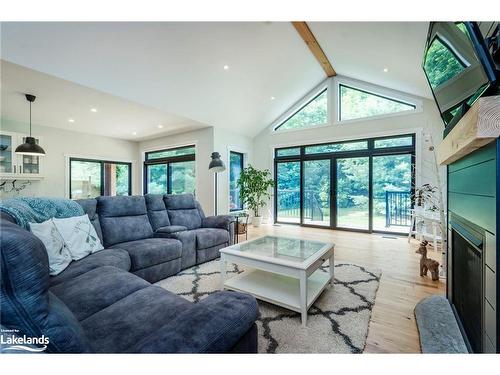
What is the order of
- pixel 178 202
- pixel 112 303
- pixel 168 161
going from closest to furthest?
pixel 112 303 → pixel 178 202 → pixel 168 161

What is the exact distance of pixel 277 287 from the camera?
195 centimetres

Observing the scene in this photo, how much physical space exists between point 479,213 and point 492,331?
1.76 ft

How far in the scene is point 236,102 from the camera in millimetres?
4777

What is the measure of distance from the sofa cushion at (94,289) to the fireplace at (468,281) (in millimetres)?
1869

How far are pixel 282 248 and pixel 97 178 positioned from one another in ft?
18.4

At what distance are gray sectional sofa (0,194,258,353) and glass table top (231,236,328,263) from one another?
0.86 meters

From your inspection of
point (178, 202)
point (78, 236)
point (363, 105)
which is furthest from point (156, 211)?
point (363, 105)

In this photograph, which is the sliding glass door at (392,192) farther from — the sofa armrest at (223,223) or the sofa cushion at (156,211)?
the sofa cushion at (156,211)

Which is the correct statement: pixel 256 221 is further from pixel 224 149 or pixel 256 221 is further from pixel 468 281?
pixel 468 281

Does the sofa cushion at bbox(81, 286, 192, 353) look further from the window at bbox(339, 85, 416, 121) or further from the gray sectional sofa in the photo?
the window at bbox(339, 85, 416, 121)

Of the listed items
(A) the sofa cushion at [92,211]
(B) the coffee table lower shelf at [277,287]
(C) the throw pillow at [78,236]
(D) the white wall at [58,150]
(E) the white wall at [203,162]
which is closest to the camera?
(B) the coffee table lower shelf at [277,287]

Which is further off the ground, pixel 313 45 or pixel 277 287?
pixel 313 45

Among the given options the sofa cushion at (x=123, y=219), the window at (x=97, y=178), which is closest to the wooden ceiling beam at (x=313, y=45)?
the sofa cushion at (x=123, y=219)

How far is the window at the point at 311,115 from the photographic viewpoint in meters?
5.56
